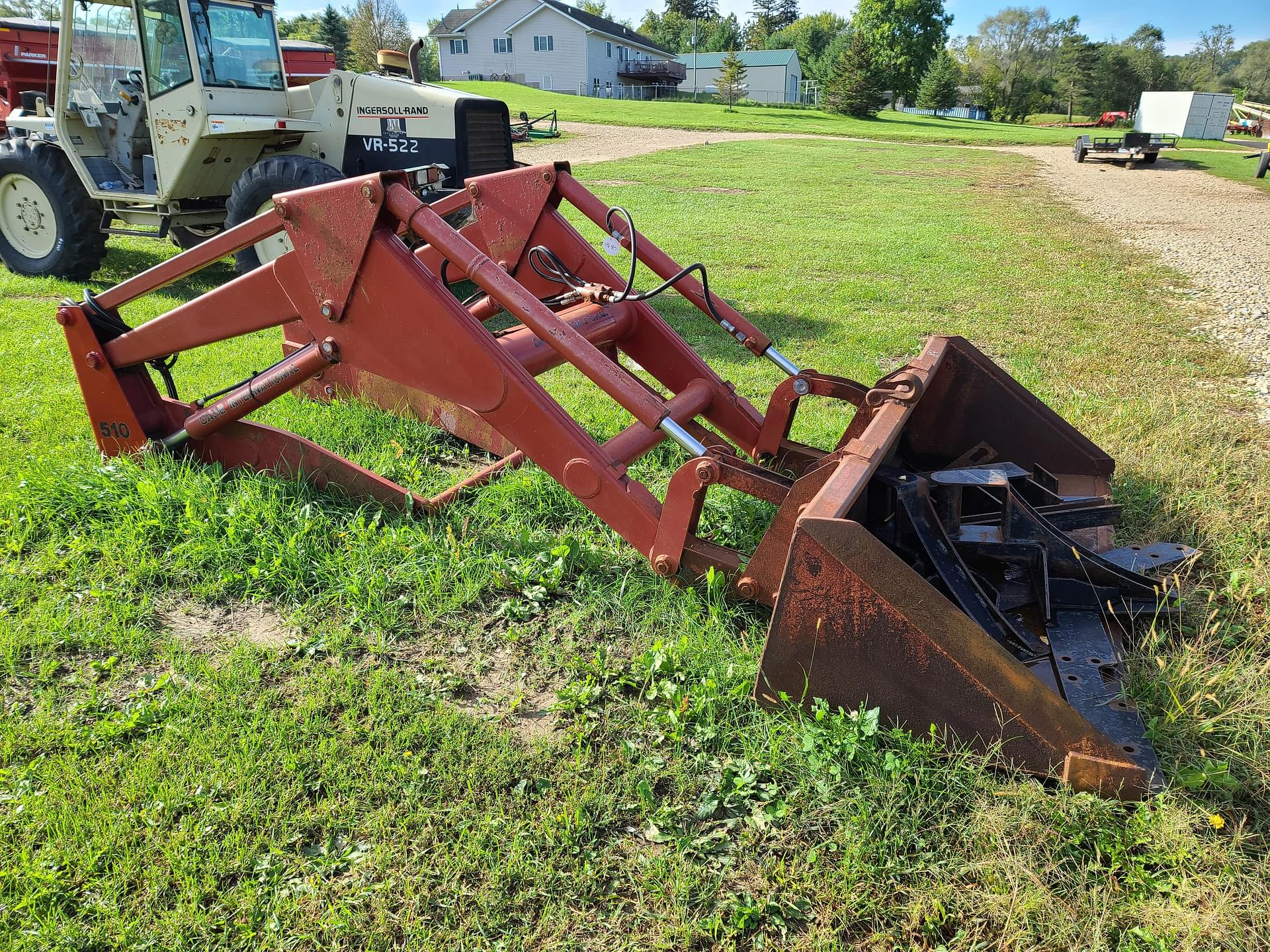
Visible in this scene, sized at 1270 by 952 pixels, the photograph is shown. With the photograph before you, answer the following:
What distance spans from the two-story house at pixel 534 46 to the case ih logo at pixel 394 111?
58.3m

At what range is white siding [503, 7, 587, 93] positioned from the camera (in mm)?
60344

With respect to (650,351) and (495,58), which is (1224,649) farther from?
(495,58)

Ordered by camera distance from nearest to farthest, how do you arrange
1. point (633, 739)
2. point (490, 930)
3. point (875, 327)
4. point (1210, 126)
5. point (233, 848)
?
point (490, 930) < point (233, 848) < point (633, 739) < point (875, 327) < point (1210, 126)

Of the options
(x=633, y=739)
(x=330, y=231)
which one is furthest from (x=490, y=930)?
(x=330, y=231)

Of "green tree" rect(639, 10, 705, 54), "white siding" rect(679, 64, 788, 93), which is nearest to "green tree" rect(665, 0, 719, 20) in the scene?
"green tree" rect(639, 10, 705, 54)

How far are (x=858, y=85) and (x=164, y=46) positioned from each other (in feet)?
182

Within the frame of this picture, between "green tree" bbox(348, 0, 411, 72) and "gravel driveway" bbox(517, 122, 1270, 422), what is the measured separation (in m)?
26.9

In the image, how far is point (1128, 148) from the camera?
27.5m

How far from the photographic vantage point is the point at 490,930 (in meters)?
2.10

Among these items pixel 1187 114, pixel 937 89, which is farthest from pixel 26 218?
pixel 937 89

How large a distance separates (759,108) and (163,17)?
54.2m

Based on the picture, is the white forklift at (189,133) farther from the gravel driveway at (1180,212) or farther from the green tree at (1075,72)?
the green tree at (1075,72)

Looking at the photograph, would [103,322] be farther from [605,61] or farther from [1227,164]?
[605,61]

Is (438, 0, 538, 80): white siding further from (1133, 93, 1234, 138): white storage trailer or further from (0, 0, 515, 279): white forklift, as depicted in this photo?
(0, 0, 515, 279): white forklift
